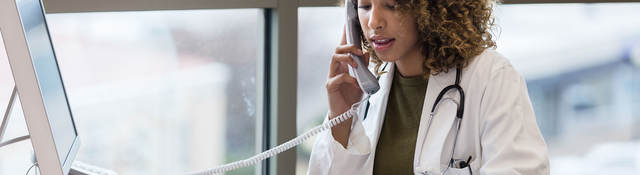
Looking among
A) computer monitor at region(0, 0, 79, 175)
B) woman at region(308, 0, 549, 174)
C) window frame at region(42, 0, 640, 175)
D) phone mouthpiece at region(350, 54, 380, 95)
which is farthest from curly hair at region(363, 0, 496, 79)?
computer monitor at region(0, 0, 79, 175)

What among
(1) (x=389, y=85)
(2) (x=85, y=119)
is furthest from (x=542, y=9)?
(2) (x=85, y=119)

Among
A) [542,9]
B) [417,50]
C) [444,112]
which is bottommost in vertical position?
[444,112]

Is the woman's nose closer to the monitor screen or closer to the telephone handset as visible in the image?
the telephone handset

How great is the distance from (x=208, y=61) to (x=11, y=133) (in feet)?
2.86

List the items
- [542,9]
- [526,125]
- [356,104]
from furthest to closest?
[542,9], [356,104], [526,125]

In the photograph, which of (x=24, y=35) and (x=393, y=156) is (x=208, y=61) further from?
(x=24, y=35)

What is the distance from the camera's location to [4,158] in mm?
1565

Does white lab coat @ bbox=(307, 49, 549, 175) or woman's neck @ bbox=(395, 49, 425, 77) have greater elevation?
woman's neck @ bbox=(395, 49, 425, 77)

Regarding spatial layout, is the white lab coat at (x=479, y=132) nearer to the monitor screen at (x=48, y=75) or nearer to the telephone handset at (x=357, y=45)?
the telephone handset at (x=357, y=45)

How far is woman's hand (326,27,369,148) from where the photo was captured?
5.81 ft

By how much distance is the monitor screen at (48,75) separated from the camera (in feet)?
3.27

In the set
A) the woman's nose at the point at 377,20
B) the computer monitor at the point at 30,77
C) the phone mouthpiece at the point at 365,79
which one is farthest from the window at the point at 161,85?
the computer monitor at the point at 30,77

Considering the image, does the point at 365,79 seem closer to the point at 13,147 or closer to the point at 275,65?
the point at 275,65

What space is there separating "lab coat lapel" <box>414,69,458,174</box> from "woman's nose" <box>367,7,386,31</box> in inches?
7.3
